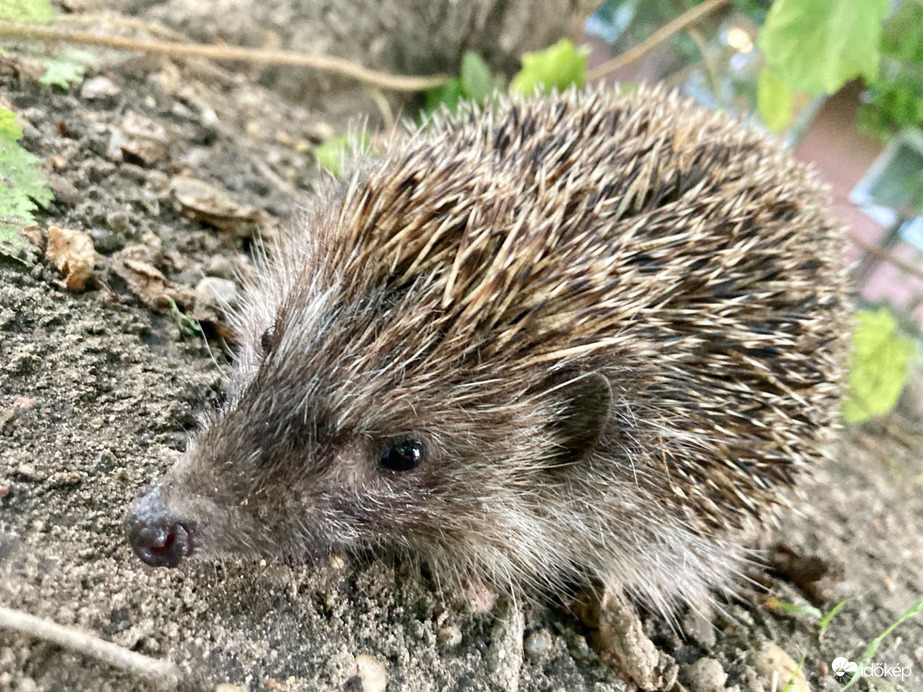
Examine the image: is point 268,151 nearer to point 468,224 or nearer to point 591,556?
point 468,224

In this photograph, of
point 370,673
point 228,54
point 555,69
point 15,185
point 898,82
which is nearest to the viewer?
point 370,673

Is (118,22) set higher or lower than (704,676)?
higher

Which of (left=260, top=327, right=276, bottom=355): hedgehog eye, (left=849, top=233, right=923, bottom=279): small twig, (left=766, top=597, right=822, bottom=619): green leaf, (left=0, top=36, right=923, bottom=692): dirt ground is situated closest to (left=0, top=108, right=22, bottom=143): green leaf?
(left=0, top=36, right=923, bottom=692): dirt ground

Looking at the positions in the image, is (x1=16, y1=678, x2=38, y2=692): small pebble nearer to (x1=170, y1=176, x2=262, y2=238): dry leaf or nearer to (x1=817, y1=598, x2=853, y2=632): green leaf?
(x1=170, y1=176, x2=262, y2=238): dry leaf

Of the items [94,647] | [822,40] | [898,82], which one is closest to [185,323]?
[94,647]

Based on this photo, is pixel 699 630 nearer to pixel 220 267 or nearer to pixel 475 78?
pixel 220 267

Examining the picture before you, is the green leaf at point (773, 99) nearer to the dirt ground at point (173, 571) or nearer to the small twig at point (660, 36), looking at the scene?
the small twig at point (660, 36)

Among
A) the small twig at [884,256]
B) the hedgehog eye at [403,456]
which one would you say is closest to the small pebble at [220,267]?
the hedgehog eye at [403,456]
